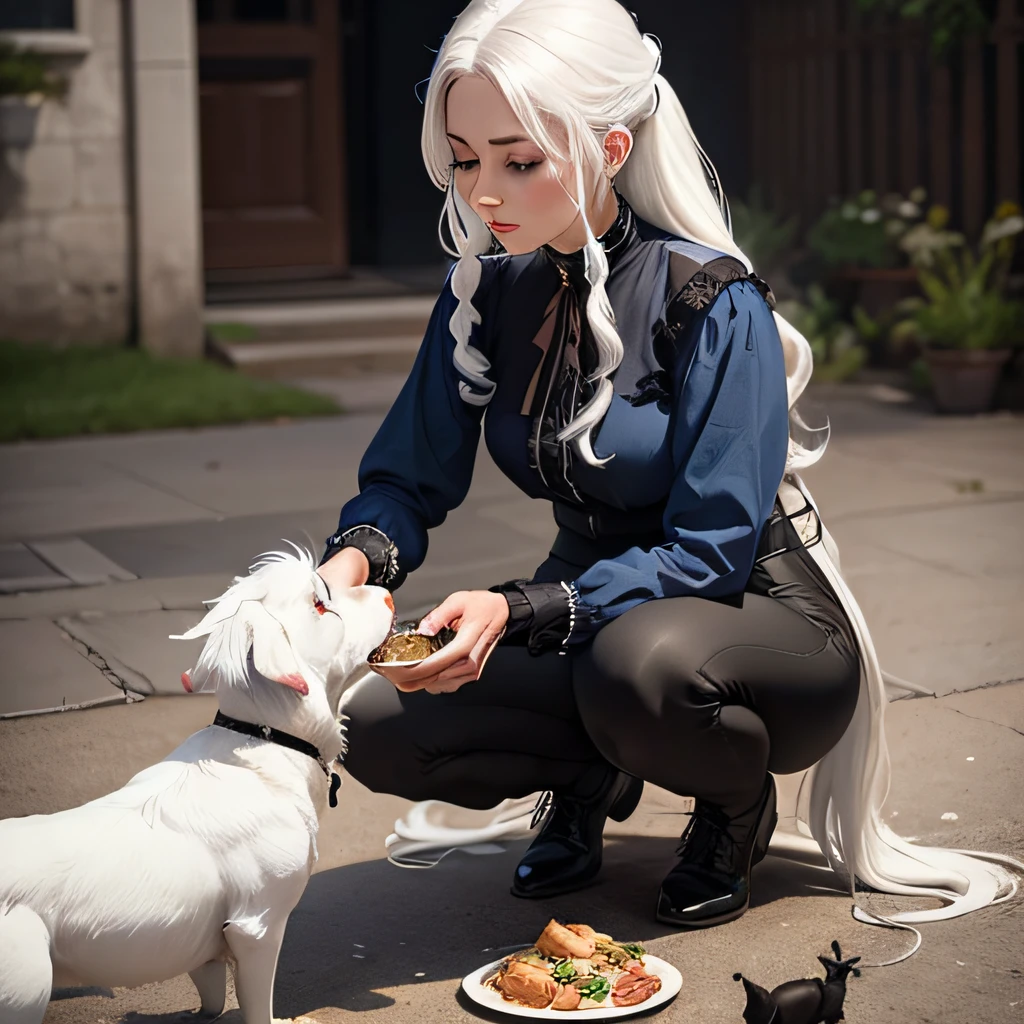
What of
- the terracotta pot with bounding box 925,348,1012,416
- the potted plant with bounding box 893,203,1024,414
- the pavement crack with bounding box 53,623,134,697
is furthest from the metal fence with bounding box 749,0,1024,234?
the pavement crack with bounding box 53,623,134,697

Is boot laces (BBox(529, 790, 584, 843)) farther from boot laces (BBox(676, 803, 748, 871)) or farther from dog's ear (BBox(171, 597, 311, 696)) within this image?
dog's ear (BBox(171, 597, 311, 696))

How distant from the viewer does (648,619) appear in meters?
2.96

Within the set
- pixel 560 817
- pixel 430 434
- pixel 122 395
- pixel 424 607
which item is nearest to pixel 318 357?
pixel 122 395

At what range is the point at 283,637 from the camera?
246 centimetres

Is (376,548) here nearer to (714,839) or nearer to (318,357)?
(714,839)

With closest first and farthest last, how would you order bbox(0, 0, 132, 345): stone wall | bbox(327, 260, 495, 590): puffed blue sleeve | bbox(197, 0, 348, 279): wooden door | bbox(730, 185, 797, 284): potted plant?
bbox(327, 260, 495, 590): puffed blue sleeve
bbox(0, 0, 132, 345): stone wall
bbox(730, 185, 797, 284): potted plant
bbox(197, 0, 348, 279): wooden door

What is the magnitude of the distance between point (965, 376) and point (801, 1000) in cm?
628

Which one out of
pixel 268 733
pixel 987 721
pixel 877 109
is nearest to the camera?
pixel 268 733

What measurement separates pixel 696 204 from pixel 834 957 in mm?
1419

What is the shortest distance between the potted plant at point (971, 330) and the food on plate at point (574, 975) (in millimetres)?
6079

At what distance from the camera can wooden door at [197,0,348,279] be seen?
10.5 metres

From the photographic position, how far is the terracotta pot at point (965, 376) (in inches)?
330

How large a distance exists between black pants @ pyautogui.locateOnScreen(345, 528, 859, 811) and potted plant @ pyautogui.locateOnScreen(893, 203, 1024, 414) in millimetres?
5586

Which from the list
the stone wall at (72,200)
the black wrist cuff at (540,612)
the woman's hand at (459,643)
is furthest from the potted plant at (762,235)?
the woman's hand at (459,643)
